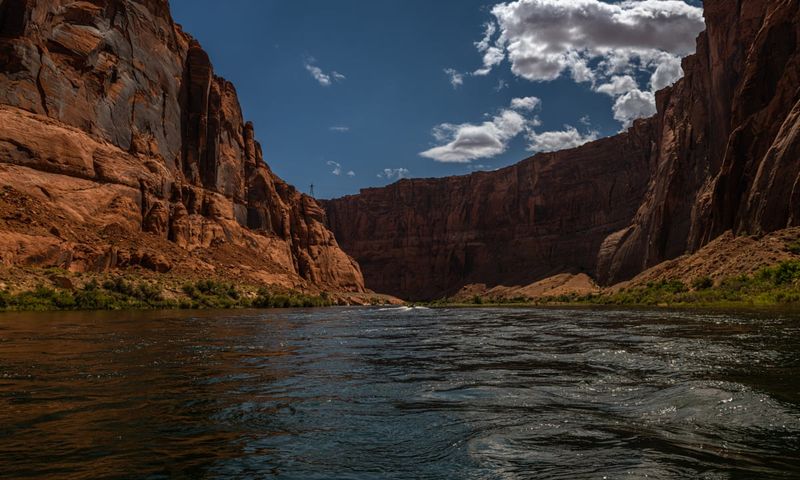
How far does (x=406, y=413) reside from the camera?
8.12 meters

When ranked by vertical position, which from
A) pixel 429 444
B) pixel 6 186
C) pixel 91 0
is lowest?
pixel 429 444

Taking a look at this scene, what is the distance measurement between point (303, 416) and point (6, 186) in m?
55.3

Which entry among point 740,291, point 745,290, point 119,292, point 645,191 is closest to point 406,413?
point 745,290

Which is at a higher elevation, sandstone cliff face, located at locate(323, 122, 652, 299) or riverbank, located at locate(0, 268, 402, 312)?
sandstone cliff face, located at locate(323, 122, 652, 299)

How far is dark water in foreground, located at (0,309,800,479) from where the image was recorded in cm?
562

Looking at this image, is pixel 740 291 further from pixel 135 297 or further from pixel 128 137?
pixel 128 137

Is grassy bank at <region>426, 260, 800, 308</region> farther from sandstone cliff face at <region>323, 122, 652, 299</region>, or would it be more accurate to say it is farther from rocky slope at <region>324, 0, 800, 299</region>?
sandstone cliff face at <region>323, 122, 652, 299</region>

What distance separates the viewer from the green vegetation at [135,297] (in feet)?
126

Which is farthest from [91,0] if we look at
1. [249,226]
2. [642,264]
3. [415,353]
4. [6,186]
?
[642,264]

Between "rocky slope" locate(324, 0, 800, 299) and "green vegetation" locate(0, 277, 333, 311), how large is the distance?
52.0 m

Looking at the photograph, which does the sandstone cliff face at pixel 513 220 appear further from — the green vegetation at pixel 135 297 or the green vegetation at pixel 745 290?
the green vegetation at pixel 135 297

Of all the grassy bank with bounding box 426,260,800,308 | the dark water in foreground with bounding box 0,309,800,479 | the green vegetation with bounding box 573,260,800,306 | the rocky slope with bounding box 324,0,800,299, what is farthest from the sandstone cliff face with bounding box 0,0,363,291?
the rocky slope with bounding box 324,0,800,299

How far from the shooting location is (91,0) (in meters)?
72.8

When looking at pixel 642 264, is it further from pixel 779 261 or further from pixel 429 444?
pixel 429 444
